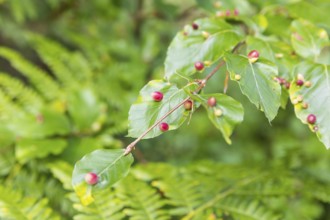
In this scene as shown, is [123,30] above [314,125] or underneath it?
above

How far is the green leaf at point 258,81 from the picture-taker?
844 mm

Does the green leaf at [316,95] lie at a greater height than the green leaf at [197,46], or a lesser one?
lesser

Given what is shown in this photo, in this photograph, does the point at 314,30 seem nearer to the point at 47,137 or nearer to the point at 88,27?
the point at 47,137

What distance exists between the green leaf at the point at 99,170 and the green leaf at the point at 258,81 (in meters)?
0.28

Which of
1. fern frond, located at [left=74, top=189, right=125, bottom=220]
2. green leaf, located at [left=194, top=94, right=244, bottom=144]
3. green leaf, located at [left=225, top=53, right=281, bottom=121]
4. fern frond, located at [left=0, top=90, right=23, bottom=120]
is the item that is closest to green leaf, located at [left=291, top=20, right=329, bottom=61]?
green leaf, located at [left=225, top=53, right=281, bottom=121]

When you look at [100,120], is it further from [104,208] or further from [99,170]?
[99,170]

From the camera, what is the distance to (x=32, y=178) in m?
1.43

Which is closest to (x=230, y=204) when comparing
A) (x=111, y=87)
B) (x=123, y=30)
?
(x=111, y=87)

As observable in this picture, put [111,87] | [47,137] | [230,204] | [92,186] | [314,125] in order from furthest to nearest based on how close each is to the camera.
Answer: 1. [111,87]
2. [47,137]
3. [230,204]
4. [314,125]
5. [92,186]

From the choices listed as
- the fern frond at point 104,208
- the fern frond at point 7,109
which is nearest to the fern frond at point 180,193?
the fern frond at point 104,208

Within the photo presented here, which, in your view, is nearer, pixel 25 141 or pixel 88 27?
pixel 25 141

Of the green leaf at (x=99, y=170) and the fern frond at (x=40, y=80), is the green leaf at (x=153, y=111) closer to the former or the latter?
the green leaf at (x=99, y=170)

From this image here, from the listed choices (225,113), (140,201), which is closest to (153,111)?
(225,113)

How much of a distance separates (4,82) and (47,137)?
35cm
